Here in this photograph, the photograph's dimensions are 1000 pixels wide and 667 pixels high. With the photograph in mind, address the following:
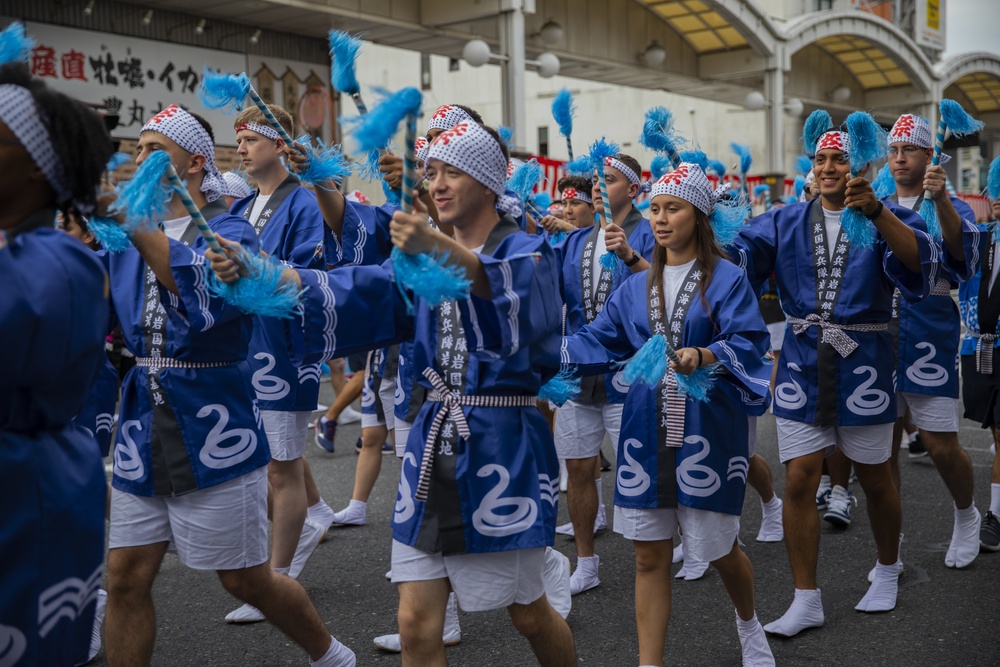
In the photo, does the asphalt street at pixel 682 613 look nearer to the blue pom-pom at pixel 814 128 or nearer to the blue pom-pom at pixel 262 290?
the blue pom-pom at pixel 262 290

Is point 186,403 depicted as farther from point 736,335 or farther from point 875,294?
point 875,294

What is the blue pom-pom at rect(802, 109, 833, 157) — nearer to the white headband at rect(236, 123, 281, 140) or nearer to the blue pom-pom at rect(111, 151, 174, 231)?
the white headband at rect(236, 123, 281, 140)

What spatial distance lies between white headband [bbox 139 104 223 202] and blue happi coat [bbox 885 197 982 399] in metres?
3.32

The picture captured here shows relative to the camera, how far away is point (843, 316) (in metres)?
4.38

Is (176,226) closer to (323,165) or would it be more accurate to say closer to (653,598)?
(323,165)

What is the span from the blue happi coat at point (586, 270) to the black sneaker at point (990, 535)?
2072 mm

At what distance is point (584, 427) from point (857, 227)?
1.60 metres

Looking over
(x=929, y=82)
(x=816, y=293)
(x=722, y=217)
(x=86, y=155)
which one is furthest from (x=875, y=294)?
(x=929, y=82)

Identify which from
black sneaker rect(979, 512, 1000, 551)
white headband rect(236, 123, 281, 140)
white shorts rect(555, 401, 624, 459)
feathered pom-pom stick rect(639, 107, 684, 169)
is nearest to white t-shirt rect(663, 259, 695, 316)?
feathered pom-pom stick rect(639, 107, 684, 169)

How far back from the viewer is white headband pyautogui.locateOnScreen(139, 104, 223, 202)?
3.45m

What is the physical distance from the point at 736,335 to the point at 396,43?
39.2 ft

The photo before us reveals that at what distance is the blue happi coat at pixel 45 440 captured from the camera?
1.90 m

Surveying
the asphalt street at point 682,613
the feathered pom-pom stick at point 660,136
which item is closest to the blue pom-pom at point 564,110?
the feathered pom-pom stick at point 660,136

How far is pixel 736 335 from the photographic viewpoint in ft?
11.6
